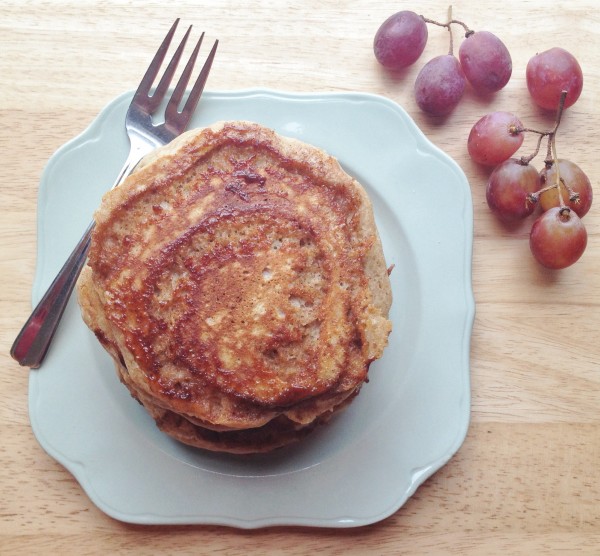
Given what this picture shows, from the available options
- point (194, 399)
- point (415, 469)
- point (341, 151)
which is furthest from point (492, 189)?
point (194, 399)

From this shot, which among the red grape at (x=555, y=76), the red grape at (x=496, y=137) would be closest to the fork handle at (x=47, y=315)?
the red grape at (x=496, y=137)

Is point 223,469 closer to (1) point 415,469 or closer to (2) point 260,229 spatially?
(1) point 415,469

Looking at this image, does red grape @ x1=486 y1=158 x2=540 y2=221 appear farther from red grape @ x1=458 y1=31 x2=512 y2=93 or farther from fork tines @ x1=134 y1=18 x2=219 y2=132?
fork tines @ x1=134 y1=18 x2=219 y2=132

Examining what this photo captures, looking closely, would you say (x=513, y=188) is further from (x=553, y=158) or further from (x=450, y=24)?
(x=450, y=24)

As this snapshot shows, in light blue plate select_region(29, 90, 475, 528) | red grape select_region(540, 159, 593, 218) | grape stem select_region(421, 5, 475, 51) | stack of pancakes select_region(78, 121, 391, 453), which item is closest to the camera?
stack of pancakes select_region(78, 121, 391, 453)

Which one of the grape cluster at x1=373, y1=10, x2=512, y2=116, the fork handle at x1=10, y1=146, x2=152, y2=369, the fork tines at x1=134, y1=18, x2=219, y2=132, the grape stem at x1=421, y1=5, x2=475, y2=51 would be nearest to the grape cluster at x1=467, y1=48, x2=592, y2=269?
the grape cluster at x1=373, y1=10, x2=512, y2=116

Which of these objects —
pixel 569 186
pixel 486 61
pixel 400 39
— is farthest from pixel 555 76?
pixel 400 39
